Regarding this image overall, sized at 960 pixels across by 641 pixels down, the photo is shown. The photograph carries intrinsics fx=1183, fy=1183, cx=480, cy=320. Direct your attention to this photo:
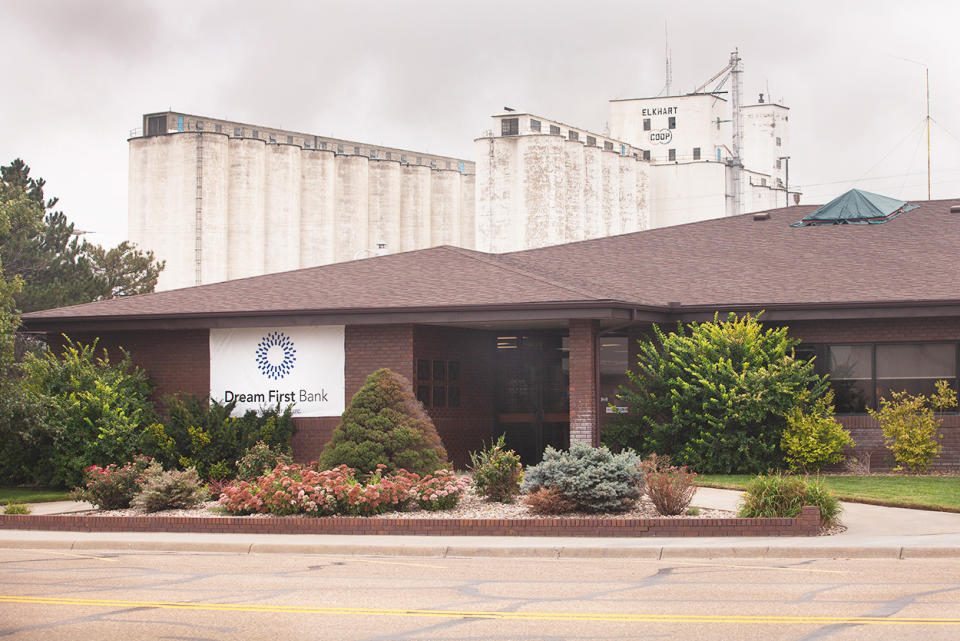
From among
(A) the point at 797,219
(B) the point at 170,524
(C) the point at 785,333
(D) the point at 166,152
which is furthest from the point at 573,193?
(B) the point at 170,524

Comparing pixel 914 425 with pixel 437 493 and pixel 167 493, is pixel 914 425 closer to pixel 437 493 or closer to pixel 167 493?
pixel 437 493

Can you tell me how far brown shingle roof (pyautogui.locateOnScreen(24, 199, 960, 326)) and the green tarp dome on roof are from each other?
1.21 ft

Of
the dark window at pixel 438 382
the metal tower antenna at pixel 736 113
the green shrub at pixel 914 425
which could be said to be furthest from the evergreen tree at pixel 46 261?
the metal tower antenna at pixel 736 113

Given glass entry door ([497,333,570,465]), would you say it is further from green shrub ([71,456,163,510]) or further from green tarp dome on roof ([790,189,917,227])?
green shrub ([71,456,163,510])

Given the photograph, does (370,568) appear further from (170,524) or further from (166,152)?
(166,152)

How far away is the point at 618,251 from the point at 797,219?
16.2ft

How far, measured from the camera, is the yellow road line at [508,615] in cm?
925

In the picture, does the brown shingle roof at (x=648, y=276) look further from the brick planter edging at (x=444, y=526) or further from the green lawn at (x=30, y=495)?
the brick planter edging at (x=444, y=526)

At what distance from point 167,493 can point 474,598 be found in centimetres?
820

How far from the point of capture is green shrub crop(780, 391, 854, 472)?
22.1 m

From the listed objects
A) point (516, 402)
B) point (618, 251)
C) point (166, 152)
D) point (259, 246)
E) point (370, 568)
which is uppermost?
point (166, 152)

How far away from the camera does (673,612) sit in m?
9.81

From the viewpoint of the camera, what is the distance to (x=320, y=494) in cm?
1630

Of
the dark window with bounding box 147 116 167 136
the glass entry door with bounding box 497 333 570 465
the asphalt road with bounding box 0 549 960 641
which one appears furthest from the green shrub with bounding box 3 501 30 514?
the dark window with bounding box 147 116 167 136
